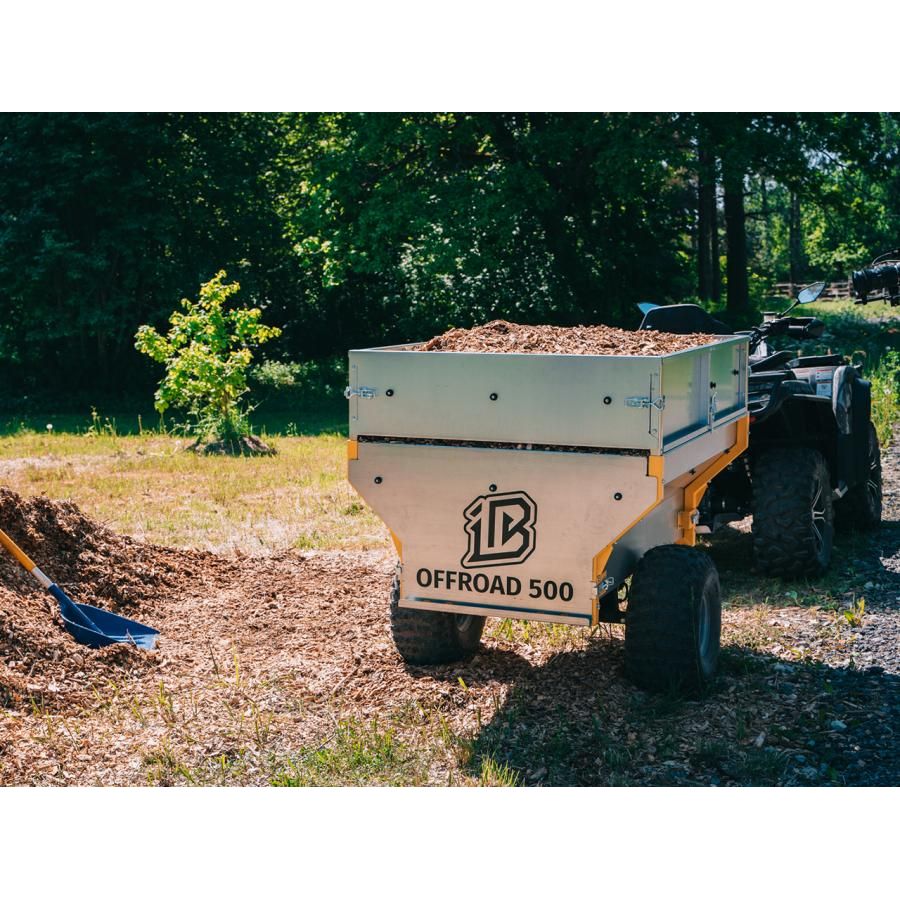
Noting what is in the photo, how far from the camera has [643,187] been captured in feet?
53.6

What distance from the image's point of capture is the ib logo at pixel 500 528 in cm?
439

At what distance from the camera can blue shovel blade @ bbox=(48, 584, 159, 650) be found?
18.3 ft

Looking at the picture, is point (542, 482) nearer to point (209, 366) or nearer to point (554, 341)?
point (554, 341)

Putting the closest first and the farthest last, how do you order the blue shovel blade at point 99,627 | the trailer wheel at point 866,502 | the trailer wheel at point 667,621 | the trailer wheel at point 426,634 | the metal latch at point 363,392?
the trailer wheel at point 667,621
the metal latch at point 363,392
the trailer wheel at point 426,634
the blue shovel blade at point 99,627
the trailer wheel at point 866,502

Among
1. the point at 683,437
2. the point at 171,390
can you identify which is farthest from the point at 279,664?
the point at 171,390

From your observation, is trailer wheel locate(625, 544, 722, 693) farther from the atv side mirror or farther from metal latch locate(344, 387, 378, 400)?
the atv side mirror

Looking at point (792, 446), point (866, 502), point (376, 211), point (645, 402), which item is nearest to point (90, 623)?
point (645, 402)

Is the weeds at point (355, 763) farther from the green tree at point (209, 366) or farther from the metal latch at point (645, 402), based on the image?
the green tree at point (209, 366)

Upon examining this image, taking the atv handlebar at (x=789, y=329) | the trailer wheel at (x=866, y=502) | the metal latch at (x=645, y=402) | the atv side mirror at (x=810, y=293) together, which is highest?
the atv side mirror at (x=810, y=293)

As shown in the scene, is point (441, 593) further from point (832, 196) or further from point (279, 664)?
point (832, 196)

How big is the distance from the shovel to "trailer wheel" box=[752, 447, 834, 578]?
135 inches

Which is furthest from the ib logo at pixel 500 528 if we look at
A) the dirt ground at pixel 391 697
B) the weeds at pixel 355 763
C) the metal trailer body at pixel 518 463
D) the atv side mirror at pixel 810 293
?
the atv side mirror at pixel 810 293

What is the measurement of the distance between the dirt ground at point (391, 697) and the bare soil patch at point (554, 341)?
144cm

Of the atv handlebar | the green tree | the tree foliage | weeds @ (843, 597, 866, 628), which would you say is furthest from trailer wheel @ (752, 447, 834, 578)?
the tree foliage
